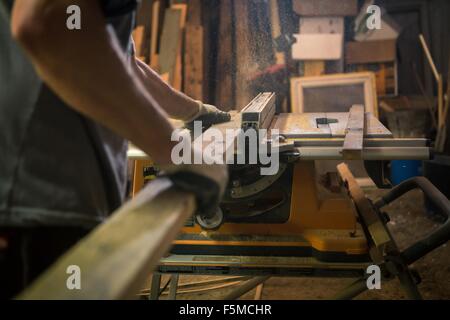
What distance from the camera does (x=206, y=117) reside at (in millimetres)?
1994

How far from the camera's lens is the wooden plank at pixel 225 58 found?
511cm

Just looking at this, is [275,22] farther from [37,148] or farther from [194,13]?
[37,148]

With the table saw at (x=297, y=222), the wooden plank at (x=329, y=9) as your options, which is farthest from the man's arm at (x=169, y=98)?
the wooden plank at (x=329, y=9)

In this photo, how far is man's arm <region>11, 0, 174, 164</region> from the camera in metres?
0.78

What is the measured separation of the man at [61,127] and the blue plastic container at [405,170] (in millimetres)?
3990

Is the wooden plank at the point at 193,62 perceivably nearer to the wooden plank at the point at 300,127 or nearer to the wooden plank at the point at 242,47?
the wooden plank at the point at 242,47

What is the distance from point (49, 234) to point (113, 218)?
186 mm

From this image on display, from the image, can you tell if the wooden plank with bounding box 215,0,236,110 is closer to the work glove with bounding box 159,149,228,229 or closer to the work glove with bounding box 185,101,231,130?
the work glove with bounding box 185,101,231,130

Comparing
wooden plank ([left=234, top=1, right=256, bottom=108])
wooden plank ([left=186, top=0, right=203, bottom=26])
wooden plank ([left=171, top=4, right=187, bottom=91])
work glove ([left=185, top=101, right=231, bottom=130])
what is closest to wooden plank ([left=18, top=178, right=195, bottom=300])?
work glove ([left=185, top=101, right=231, bottom=130])

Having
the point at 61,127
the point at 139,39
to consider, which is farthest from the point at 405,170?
the point at 61,127

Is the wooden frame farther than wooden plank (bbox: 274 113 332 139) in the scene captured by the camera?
Yes

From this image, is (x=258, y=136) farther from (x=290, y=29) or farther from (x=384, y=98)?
(x=384, y=98)

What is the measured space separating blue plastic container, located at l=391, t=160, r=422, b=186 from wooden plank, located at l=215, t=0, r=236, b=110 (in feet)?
6.56
